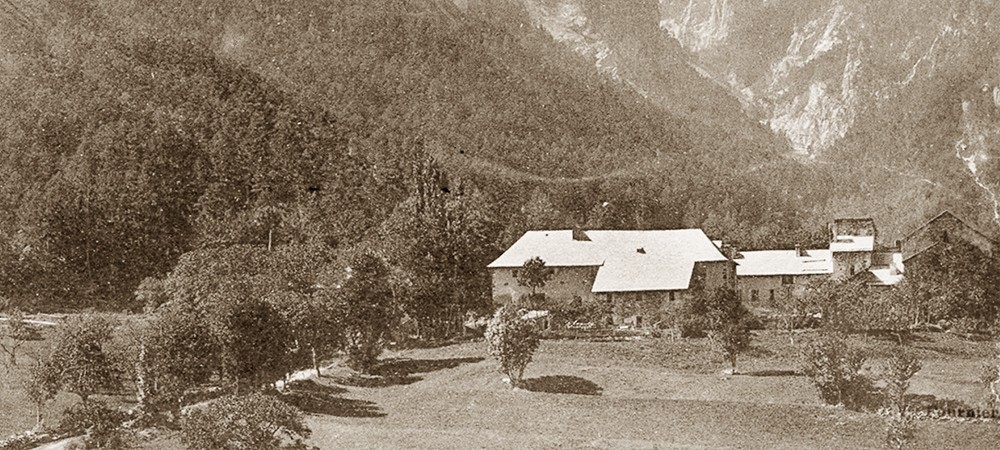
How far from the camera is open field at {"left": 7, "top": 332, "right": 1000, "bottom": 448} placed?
48656mm

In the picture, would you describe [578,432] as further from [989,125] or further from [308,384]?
[989,125]

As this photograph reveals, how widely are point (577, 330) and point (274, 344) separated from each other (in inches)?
1078

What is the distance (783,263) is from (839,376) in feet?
163

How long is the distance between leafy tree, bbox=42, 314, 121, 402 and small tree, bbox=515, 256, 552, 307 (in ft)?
127

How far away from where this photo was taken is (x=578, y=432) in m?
49.8

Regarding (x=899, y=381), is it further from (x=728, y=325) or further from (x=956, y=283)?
(x=956, y=283)

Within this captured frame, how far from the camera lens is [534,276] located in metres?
87.6

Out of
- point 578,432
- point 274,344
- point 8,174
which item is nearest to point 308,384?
point 274,344

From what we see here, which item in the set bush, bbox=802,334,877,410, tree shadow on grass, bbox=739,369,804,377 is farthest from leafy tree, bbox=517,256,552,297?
bush, bbox=802,334,877,410

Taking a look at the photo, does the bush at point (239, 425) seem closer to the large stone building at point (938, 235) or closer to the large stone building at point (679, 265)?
the large stone building at point (679, 265)

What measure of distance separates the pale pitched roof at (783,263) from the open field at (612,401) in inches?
1084

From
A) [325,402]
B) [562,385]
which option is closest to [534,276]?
[562,385]

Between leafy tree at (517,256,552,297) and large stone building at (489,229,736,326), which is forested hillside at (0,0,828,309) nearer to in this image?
leafy tree at (517,256,552,297)

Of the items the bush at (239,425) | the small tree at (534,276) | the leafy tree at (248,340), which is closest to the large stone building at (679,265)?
the small tree at (534,276)
